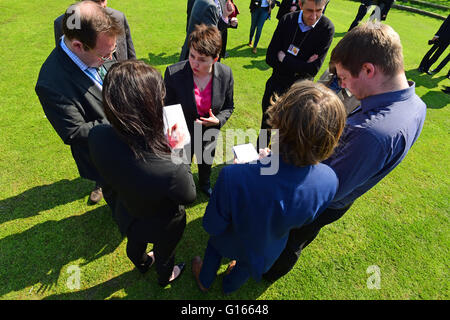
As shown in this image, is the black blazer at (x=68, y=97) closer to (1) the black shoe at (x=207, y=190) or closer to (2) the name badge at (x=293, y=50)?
(1) the black shoe at (x=207, y=190)

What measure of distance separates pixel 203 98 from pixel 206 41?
0.58m

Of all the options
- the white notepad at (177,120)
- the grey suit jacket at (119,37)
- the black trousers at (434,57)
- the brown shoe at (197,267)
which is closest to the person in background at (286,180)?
the white notepad at (177,120)

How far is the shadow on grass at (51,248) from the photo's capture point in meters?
2.41

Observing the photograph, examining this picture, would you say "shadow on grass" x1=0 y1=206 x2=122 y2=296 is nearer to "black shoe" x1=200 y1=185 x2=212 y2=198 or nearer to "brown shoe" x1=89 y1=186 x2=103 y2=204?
"brown shoe" x1=89 y1=186 x2=103 y2=204

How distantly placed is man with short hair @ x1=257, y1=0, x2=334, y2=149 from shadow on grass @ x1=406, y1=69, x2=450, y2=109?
4.85 m

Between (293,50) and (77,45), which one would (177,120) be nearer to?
(77,45)

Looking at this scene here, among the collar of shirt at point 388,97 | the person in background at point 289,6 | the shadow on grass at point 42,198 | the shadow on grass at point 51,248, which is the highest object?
the collar of shirt at point 388,97

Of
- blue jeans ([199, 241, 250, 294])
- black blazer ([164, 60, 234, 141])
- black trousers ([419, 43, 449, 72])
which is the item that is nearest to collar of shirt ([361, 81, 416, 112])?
black blazer ([164, 60, 234, 141])

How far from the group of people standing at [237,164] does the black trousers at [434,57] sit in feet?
24.5

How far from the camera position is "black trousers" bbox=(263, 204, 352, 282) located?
2.08 metres

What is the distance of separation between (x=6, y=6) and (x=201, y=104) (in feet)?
32.7

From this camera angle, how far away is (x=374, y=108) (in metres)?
1.54

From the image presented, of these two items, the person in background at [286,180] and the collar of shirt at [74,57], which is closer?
the person in background at [286,180]
